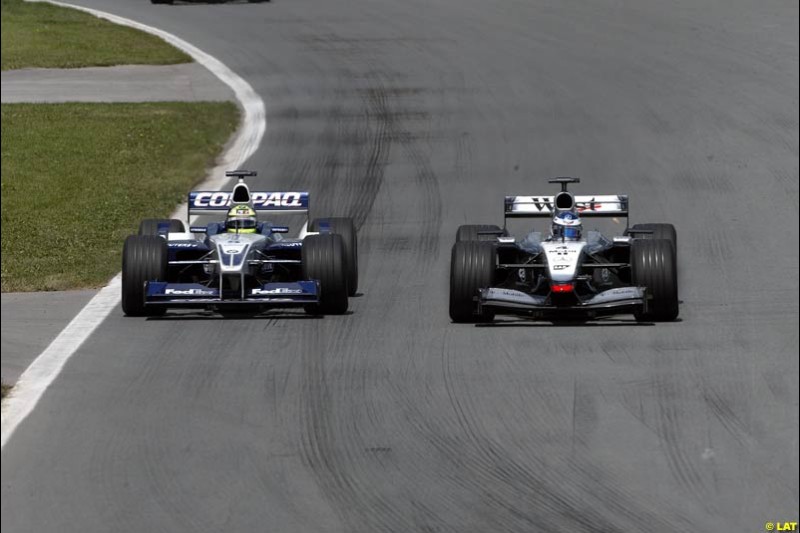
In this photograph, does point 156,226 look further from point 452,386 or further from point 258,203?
point 452,386

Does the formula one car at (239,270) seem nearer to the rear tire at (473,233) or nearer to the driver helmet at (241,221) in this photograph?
the driver helmet at (241,221)

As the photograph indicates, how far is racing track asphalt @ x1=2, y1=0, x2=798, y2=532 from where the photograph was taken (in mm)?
12758

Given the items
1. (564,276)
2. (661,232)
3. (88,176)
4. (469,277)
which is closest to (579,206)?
(661,232)

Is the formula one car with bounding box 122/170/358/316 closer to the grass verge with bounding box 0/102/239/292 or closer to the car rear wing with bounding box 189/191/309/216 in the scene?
the car rear wing with bounding box 189/191/309/216

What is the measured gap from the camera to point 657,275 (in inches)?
698

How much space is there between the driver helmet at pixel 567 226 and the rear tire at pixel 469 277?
3.00 feet

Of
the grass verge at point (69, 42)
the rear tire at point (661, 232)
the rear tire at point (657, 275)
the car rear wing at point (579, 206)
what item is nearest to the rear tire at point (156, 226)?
the car rear wing at point (579, 206)

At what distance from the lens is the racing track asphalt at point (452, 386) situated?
12.8 meters

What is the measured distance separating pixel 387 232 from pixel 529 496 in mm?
11677

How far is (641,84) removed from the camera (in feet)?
117

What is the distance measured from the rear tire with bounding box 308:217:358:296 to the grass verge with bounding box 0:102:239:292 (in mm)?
3235

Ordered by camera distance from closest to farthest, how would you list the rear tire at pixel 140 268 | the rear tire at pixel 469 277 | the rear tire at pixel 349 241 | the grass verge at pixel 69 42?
1. the rear tire at pixel 469 277
2. the rear tire at pixel 140 268
3. the rear tire at pixel 349 241
4. the grass verge at pixel 69 42

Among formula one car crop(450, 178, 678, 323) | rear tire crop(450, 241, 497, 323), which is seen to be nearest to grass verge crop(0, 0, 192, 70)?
formula one car crop(450, 178, 678, 323)

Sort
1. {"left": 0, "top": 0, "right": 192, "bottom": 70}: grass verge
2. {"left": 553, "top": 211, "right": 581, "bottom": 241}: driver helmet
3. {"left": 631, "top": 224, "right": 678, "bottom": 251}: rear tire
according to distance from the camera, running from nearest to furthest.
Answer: {"left": 553, "top": 211, "right": 581, "bottom": 241}: driver helmet
{"left": 631, "top": 224, "right": 678, "bottom": 251}: rear tire
{"left": 0, "top": 0, "right": 192, "bottom": 70}: grass verge
